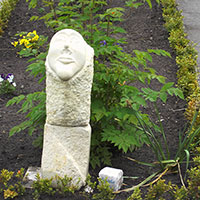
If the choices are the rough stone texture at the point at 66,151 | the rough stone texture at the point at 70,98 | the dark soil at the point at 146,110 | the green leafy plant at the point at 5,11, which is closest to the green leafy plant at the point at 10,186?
the dark soil at the point at 146,110

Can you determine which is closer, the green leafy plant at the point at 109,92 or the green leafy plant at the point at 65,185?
the green leafy plant at the point at 65,185

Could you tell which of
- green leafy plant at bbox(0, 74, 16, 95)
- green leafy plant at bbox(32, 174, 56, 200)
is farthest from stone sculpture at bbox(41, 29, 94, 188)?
green leafy plant at bbox(0, 74, 16, 95)

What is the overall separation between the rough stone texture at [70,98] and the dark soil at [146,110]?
0.81 metres

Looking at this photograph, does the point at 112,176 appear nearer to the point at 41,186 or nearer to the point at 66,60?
the point at 41,186

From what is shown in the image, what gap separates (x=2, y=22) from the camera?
8328 mm

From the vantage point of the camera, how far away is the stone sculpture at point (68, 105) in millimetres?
3496

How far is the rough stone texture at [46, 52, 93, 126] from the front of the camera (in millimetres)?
3531

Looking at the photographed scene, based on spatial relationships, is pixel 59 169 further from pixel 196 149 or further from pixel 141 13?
pixel 141 13

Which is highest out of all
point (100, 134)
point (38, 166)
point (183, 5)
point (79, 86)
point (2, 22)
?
point (183, 5)

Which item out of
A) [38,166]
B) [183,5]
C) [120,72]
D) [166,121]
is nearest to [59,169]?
[38,166]

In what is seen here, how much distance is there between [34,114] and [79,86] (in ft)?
3.06

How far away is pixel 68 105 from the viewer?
360 centimetres

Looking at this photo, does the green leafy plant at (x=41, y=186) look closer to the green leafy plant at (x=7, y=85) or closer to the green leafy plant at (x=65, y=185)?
the green leafy plant at (x=65, y=185)

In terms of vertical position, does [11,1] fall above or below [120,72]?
above
